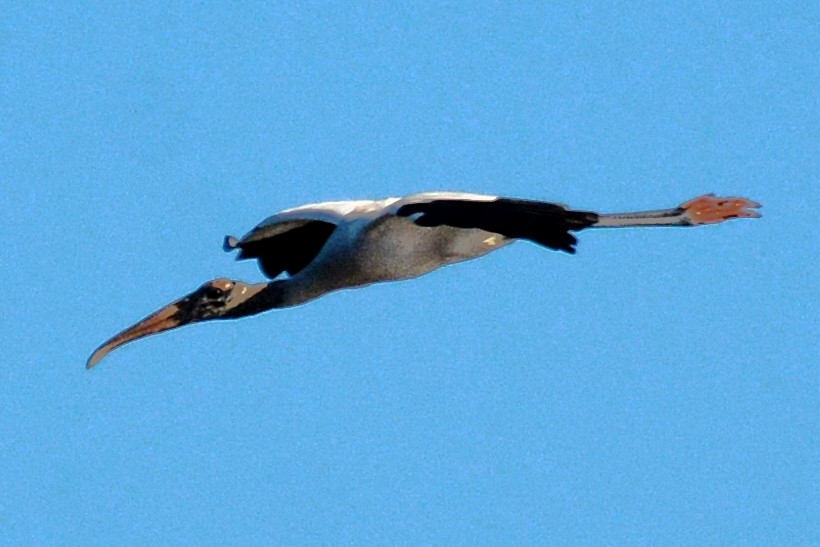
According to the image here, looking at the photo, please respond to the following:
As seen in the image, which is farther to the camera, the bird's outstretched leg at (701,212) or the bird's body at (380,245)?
the bird's outstretched leg at (701,212)

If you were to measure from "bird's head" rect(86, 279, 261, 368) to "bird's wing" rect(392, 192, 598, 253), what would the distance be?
231 cm

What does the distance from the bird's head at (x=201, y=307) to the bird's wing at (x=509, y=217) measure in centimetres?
231

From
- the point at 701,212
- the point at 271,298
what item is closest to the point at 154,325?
the point at 271,298

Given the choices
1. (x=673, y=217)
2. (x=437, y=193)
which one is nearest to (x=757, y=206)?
(x=673, y=217)

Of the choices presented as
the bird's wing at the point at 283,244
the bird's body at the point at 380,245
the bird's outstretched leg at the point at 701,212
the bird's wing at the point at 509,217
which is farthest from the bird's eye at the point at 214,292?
the bird's outstretched leg at the point at 701,212

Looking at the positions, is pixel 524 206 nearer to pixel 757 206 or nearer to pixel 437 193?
pixel 437 193

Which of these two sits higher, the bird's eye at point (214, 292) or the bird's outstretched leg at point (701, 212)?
the bird's outstretched leg at point (701, 212)

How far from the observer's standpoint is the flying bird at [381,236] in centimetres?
1956

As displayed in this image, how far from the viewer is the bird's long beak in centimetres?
2150

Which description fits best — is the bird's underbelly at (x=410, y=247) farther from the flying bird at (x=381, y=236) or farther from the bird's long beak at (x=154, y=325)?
the bird's long beak at (x=154, y=325)

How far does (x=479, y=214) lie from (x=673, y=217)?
9.60 feet

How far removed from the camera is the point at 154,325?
21.8 meters

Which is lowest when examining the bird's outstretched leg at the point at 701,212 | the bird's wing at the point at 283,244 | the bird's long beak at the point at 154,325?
the bird's long beak at the point at 154,325

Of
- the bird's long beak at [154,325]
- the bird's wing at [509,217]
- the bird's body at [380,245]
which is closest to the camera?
the bird's wing at [509,217]
